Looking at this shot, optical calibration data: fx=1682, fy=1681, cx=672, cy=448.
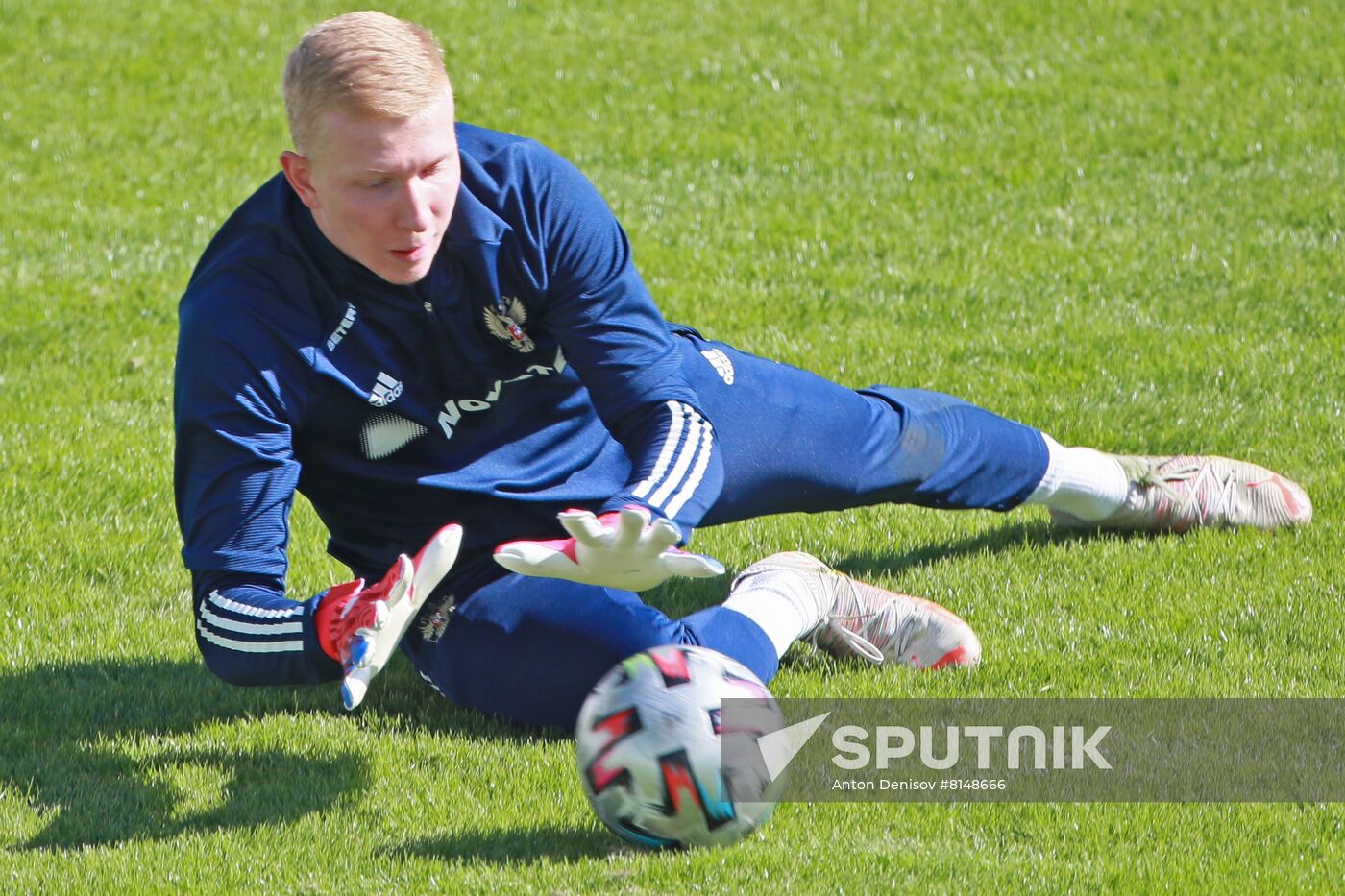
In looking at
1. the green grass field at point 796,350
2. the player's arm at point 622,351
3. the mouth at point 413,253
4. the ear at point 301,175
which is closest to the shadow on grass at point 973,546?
the green grass field at point 796,350

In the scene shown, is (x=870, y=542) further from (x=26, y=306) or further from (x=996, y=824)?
(x=26, y=306)

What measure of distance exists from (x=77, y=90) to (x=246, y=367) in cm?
798

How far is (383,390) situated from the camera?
4.41 metres

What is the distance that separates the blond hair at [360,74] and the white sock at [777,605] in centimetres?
169

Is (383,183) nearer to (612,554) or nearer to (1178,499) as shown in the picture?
(612,554)

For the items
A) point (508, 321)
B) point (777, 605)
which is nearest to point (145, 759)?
point (508, 321)

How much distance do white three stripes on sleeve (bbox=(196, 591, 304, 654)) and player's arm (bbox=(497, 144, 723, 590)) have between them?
812mm

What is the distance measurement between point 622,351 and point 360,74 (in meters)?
0.97

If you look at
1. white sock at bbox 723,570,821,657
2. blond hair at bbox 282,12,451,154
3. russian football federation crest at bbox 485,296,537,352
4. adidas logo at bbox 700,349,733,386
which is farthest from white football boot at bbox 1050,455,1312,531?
blond hair at bbox 282,12,451,154

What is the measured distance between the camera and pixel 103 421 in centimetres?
711

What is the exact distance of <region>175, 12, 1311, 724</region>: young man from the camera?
13.0ft

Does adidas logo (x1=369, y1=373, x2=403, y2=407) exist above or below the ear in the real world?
below

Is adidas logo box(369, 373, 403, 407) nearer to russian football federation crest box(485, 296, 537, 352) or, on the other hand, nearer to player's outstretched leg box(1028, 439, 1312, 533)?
russian football federation crest box(485, 296, 537, 352)

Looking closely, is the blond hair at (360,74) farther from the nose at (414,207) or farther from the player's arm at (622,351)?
the player's arm at (622,351)
